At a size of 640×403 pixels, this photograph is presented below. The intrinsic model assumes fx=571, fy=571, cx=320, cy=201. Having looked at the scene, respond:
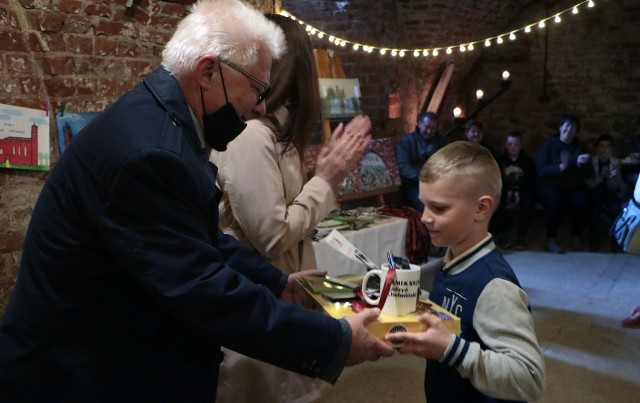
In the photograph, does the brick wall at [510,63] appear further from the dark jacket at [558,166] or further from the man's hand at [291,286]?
the man's hand at [291,286]

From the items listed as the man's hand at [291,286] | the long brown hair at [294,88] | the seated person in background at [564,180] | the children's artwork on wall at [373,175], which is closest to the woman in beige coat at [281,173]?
the long brown hair at [294,88]

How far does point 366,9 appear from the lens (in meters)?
5.70

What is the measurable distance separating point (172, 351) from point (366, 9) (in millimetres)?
5076

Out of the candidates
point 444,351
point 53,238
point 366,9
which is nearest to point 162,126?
point 53,238

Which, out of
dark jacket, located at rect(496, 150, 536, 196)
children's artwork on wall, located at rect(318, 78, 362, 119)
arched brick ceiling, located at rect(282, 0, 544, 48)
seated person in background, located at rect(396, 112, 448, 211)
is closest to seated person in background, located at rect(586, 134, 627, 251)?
dark jacket, located at rect(496, 150, 536, 196)

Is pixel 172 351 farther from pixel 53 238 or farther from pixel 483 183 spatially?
pixel 483 183

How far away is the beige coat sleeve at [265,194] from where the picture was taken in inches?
65.4

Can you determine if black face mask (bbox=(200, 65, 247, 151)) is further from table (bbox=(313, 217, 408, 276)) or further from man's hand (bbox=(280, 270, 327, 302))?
table (bbox=(313, 217, 408, 276))

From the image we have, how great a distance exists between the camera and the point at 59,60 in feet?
8.04

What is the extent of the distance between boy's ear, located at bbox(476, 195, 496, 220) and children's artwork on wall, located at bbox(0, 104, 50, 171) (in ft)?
6.11

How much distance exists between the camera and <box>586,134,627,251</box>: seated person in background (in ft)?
20.4

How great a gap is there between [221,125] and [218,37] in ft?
0.64

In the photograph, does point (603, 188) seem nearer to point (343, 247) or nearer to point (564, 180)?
point (564, 180)

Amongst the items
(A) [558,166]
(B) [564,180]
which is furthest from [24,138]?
(B) [564,180]
